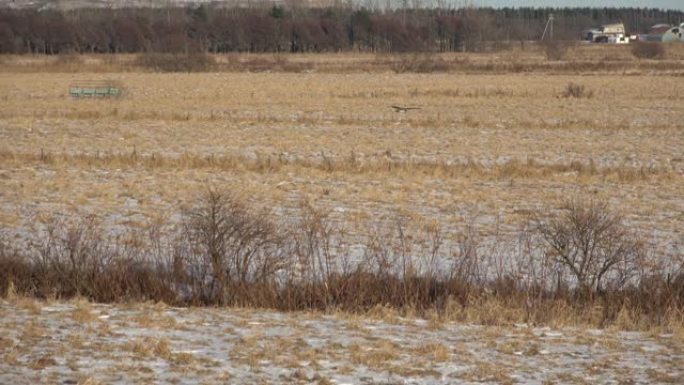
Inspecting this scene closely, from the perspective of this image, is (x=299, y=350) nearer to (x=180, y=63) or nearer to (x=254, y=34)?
(x=180, y=63)

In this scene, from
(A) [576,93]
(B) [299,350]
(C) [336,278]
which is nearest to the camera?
(B) [299,350]

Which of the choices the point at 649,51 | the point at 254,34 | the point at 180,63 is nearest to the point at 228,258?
the point at 180,63

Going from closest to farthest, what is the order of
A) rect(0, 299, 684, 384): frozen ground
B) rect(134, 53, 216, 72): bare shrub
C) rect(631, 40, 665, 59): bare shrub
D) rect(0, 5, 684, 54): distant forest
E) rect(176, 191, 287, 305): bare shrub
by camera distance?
rect(0, 299, 684, 384): frozen ground
rect(176, 191, 287, 305): bare shrub
rect(134, 53, 216, 72): bare shrub
rect(631, 40, 665, 59): bare shrub
rect(0, 5, 684, 54): distant forest

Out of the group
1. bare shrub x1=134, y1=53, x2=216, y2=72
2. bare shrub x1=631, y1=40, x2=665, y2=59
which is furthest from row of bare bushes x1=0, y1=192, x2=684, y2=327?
bare shrub x1=631, y1=40, x2=665, y2=59

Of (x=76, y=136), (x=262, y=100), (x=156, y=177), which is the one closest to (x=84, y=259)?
(x=156, y=177)

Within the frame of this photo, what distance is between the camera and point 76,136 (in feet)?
94.8

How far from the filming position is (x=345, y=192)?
62.9 feet

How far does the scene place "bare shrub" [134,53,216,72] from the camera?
234 ft

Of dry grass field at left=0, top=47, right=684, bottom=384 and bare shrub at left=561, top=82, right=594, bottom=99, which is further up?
dry grass field at left=0, top=47, right=684, bottom=384

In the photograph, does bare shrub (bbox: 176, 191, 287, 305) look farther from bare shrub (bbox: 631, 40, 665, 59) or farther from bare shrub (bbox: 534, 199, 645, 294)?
bare shrub (bbox: 631, 40, 665, 59)

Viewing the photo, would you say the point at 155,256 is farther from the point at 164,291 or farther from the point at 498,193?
the point at 498,193

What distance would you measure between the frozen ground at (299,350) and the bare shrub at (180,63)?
6139cm

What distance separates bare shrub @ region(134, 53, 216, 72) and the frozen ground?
6139cm

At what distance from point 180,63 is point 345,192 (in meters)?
54.6
